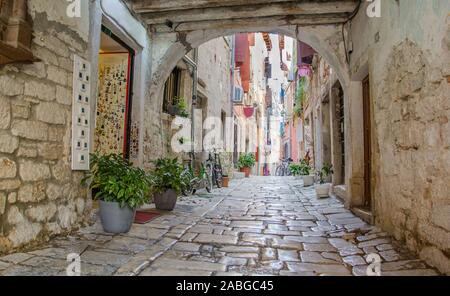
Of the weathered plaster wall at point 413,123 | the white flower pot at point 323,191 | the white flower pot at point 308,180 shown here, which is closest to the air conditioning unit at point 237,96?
the white flower pot at point 308,180

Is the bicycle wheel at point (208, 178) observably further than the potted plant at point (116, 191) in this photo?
Yes

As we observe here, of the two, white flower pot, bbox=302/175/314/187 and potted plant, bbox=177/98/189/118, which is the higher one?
potted plant, bbox=177/98/189/118

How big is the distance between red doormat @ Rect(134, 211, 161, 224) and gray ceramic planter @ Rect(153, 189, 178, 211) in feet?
0.98

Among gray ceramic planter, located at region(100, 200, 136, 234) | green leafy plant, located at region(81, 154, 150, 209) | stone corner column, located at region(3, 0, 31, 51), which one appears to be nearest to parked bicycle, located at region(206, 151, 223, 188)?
green leafy plant, located at region(81, 154, 150, 209)

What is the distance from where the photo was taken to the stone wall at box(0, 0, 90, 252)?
96.2 inches

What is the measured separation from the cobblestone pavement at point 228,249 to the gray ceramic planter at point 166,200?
11.3 inches

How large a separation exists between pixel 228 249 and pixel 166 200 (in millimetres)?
2037

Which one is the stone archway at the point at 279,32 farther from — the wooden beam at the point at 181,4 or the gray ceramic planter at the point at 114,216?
the gray ceramic planter at the point at 114,216

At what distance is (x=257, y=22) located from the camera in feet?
16.5

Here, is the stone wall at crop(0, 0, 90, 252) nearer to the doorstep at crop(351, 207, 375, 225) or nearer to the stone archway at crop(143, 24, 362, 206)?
the stone archway at crop(143, 24, 362, 206)

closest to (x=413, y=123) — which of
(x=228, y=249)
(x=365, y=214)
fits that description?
(x=365, y=214)

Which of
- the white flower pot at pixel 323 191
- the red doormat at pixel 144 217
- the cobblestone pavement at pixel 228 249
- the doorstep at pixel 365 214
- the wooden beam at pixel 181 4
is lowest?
the cobblestone pavement at pixel 228 249

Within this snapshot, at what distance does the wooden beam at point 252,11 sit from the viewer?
176 inches

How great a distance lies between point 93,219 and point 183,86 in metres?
4.27
